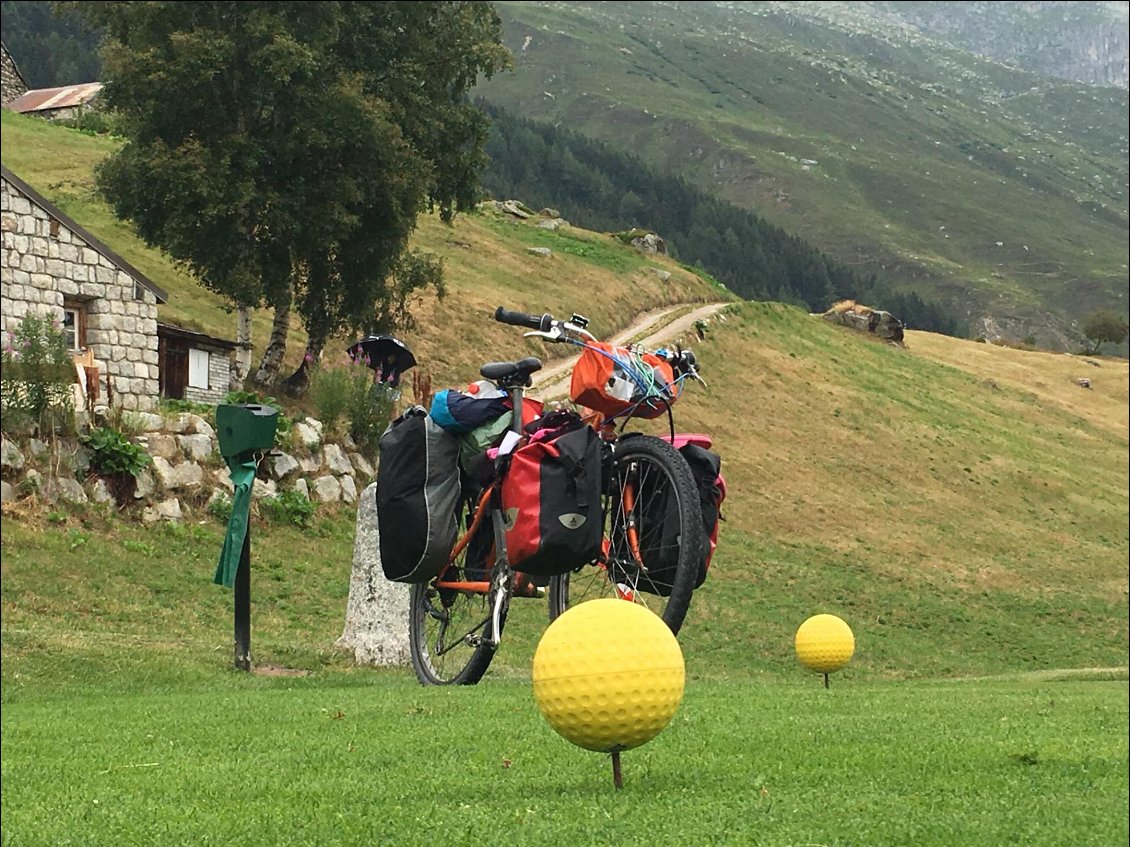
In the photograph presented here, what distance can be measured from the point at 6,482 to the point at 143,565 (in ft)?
8.70

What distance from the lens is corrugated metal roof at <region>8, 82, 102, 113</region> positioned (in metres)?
61.7

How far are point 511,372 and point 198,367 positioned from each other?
2358 cm

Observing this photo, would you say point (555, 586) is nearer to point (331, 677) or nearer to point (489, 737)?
point (489, 737)

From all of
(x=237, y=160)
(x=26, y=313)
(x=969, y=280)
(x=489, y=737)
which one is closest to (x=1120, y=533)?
(x=237, y=160)

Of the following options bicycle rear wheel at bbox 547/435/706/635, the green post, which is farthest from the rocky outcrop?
bicycle rear wheel at bbox 547/435/706/635

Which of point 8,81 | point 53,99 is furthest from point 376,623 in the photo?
point 8,81

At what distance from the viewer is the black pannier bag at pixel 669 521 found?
18.1ft

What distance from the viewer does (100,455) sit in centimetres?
2170

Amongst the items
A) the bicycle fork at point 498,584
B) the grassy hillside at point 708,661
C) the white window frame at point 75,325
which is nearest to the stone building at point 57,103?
the grassy hillside at point 708,661

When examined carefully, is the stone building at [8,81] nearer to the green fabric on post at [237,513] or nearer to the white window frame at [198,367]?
the white window frame at [198,367]

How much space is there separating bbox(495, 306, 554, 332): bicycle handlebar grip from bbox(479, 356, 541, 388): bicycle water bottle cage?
23cm

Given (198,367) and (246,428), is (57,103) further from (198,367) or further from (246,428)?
(246,428)

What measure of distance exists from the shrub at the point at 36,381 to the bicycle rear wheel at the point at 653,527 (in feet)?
56.0

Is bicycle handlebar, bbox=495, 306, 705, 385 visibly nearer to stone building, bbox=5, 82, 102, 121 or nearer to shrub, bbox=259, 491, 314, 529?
shrub, bbox=259, 491, 314, 529
